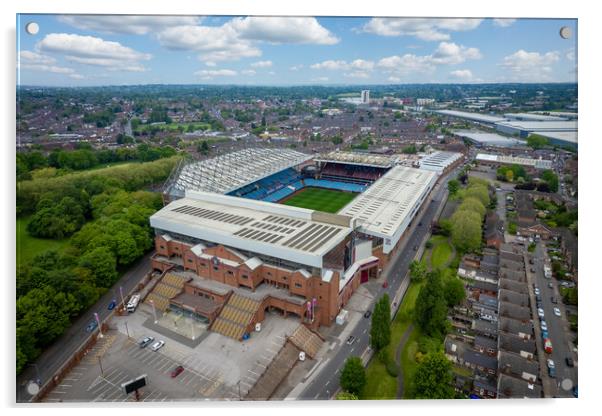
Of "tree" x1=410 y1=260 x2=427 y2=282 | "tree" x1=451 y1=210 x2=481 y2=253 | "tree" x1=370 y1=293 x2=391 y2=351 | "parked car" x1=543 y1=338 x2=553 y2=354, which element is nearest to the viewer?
"tree" x1=370 y1=293 x2=391 y2=351

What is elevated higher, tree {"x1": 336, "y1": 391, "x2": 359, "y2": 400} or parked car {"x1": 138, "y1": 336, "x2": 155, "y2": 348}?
parked car {"x1": 138, "y1": 336, "x2": 155, "y2": 348}

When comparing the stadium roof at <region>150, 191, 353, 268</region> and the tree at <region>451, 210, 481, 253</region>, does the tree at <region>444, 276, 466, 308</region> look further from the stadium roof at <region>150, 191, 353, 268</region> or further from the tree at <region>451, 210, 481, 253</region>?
the tree at <region>451, 210, 481, 253</region>

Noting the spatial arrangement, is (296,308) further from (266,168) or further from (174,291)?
(266,168)

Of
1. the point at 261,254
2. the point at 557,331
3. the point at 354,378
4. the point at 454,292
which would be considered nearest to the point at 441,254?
the point at 454,292

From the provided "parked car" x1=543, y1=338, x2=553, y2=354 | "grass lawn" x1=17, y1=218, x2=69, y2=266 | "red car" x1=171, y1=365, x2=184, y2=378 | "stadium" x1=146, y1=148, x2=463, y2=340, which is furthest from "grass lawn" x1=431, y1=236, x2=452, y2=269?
"grass lawn" x1=17, y1=218, x2=69, y2=266

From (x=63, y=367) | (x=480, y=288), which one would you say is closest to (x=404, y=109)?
(x=480, y=288)

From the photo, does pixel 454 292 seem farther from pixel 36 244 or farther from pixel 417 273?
pixel 36 244

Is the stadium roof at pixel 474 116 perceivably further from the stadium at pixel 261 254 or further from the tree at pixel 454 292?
the tree at pixel 454 292
